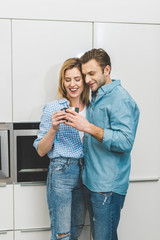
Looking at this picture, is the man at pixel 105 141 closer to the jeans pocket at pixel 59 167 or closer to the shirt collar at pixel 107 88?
the shirt collar at pixel 107 88

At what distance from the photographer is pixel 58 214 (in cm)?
157

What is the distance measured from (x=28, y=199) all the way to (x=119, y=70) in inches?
44.5

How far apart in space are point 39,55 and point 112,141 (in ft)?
2.70

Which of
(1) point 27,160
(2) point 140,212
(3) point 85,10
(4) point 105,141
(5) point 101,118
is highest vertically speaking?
(3) point 85,10

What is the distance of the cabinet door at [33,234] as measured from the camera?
189 cm

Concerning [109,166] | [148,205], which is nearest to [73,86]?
[109,166]

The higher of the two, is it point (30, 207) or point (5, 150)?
point (5, 150)

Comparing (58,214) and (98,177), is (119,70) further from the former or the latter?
(58,214)

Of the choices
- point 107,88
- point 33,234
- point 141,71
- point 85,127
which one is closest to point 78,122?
point 85,127

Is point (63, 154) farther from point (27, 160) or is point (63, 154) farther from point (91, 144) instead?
point (27, 160)

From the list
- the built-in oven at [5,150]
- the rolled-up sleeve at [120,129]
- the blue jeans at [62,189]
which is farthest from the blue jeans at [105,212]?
the built-in oven at [5,150]

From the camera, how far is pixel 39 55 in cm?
177

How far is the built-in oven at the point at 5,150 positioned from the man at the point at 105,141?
0.61 meters

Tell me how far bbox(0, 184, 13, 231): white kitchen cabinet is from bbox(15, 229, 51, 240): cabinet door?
84 mm
